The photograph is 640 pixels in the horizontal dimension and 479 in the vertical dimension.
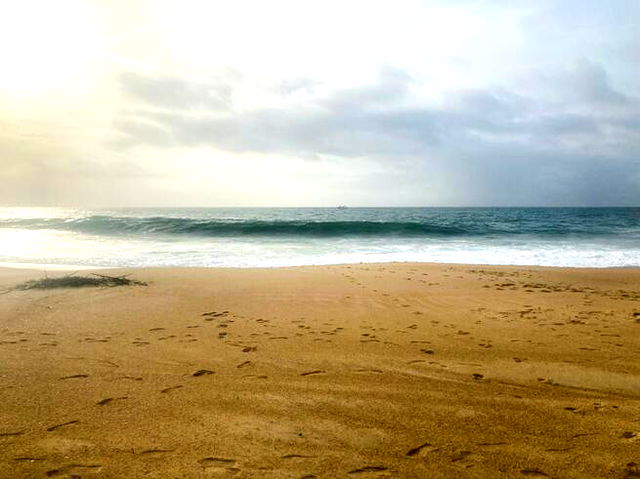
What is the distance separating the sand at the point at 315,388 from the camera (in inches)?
101

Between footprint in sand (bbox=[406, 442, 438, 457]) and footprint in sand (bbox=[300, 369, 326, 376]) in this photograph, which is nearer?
footprint in sand (bbox=[406, 442, 438, 457])

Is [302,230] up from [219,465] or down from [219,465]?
up

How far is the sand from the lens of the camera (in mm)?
2568

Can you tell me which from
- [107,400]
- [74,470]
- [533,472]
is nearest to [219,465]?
[74,470]

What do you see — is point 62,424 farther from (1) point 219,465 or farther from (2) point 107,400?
(1) point 219,465

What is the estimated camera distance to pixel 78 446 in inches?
105

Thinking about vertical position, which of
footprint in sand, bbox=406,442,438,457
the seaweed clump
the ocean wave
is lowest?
footprint in sand, bbox=406,442,438,457

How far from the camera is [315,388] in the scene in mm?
3646

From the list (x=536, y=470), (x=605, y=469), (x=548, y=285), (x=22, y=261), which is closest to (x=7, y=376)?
(x=536, y=470)

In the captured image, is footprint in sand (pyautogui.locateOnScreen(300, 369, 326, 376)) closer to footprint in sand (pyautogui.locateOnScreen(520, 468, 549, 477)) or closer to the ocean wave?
footprint in sand (pyautogui.locateOnScreen(520, 468, 549, 477))

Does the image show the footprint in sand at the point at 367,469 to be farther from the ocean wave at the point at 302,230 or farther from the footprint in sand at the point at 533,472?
the ocean wave at the point at 302,230

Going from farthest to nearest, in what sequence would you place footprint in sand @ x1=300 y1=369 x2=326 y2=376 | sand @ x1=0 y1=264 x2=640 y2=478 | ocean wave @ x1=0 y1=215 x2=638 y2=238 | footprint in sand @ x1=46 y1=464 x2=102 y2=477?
ocean wave @ x1=0 y1=215 x2=638 y2=238 → footprint in sand @ x1=300 y1=369 x2=326 y2=376 → sand @ x1=0 y1=264 x2=640 y2=478 → footprint in sand @ x1=46 y1=464 x2=102 y2=477

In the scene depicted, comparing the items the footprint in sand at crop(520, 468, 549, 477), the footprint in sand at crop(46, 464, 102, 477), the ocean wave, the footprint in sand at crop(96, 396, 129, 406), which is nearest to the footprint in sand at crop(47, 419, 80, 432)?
the footprint in sand at crop(96, 396, 129, 406)

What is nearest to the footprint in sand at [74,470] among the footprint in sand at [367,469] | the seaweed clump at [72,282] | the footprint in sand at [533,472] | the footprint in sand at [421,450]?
the footprint in sand at [367,469]
